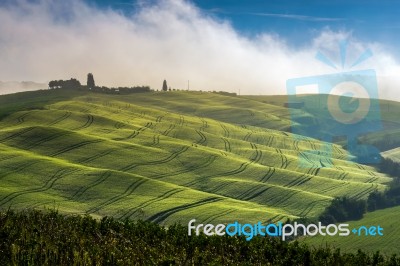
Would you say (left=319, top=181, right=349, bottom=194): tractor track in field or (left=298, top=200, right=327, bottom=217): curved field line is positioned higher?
(left=319, top=181, right=349, bottom=194): tractor track in field

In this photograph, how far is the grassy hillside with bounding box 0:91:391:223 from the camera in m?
79.1

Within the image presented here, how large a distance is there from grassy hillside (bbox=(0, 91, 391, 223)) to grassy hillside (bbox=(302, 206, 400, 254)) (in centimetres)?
556

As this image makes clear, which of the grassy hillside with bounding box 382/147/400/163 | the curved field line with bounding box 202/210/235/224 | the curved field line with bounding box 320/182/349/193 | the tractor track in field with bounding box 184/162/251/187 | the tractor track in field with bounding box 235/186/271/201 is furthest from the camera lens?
the grassy hillside with bounding box 382/147/400/163

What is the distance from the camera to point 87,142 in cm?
11175

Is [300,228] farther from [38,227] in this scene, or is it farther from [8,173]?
[38,227]

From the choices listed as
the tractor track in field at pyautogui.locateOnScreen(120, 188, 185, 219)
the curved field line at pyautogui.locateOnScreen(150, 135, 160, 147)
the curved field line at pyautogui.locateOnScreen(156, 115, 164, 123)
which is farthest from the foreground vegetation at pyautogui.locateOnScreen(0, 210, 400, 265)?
the curved field line at pyautogui.locateOnScreen(156, 115, 164, 123)

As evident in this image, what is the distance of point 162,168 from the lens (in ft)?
328

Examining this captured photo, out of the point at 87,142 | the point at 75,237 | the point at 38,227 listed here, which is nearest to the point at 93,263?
the point at 75,237

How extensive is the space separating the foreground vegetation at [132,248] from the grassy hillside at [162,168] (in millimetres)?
49378

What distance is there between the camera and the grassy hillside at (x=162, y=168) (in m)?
79.1

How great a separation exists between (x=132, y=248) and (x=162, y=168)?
262 feet

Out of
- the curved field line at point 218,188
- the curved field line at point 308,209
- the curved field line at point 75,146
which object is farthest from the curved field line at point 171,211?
the curved field line at point 75,146

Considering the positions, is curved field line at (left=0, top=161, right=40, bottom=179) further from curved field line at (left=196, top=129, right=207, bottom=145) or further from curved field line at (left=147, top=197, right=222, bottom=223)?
curved field line at (left=196, top=129, right=207, bottom=145)

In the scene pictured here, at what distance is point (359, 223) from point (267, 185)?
16.1 meters
